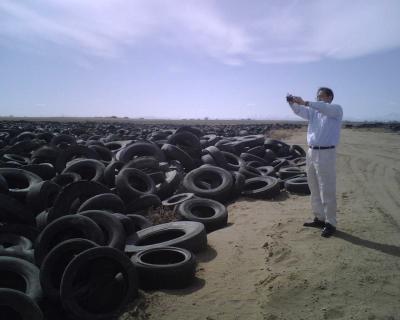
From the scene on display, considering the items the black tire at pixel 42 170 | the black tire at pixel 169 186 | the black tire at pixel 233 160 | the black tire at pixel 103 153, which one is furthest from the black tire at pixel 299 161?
the black tire at pixel 42 170

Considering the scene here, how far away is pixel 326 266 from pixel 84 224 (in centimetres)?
345

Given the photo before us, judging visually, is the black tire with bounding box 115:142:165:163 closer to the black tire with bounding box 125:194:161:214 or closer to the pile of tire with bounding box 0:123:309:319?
the pile of tire with bounding box 0:123:309:319

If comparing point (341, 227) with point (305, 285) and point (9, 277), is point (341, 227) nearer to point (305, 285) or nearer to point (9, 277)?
point (305, 285)

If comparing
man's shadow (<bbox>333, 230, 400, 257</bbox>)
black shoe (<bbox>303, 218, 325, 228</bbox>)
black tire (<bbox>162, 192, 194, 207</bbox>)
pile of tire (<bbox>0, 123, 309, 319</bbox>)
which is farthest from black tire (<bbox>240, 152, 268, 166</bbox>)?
man's shadow (<bbox>333, 230, 400, 257</bbox>)

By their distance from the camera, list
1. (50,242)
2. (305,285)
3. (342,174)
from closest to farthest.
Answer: (305,285) < (50,242) < (342,174)

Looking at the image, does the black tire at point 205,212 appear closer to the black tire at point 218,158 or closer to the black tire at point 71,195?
the black tire at point 71,195

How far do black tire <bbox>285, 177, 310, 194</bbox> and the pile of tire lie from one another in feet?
0.10

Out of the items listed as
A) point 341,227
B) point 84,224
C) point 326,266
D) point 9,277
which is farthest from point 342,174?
Result: point 9,277

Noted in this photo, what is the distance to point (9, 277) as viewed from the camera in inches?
195

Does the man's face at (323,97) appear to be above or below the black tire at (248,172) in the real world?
above

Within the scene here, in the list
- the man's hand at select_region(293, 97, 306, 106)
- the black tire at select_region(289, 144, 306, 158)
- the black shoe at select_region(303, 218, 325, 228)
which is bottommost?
the black shoe at select_region(303, 218, 325, 228)

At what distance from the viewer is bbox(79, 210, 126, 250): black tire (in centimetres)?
572

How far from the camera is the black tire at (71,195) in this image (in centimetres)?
661

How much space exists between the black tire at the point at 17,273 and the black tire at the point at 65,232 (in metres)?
0.25
